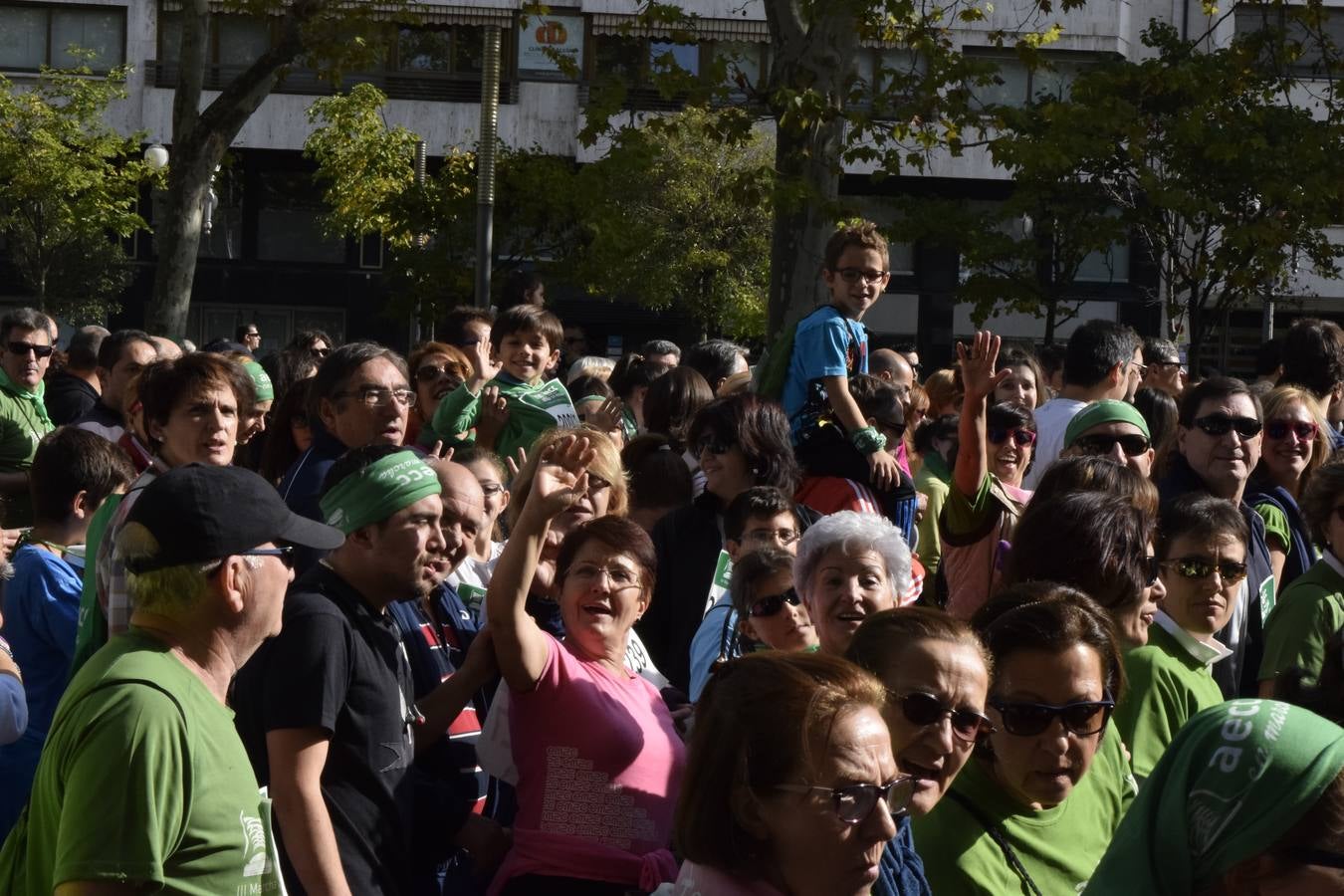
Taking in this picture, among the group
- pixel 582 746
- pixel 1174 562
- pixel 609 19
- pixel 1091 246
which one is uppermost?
pixel 609 19

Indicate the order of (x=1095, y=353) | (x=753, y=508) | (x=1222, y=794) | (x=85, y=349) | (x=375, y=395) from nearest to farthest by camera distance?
(x=1222, y=794) → (x=753, y=508) → (x=375, y=395) → (x=1095, y=353) → (x=85, y=349)

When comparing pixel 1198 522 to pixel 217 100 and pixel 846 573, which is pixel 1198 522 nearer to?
pixel 846 573

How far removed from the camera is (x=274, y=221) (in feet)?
135

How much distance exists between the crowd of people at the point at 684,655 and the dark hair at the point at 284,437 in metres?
0.02

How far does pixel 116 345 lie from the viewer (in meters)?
8.87

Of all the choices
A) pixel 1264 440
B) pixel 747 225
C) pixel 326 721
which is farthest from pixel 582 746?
pixel 747 225

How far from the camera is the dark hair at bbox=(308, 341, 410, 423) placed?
6297 mm

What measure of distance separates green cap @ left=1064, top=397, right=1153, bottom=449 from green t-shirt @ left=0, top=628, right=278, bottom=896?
14.6 feet

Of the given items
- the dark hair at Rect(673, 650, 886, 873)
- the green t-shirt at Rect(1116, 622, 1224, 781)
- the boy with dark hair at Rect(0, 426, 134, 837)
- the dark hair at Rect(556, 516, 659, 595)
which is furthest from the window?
the dark hair at Rect(673, 650, 886, 873)

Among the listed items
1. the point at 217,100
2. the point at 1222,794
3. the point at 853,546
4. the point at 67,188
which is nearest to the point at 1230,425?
the point at 853,546

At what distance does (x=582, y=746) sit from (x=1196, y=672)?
1.61 metres

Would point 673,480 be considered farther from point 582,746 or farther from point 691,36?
point 691,36

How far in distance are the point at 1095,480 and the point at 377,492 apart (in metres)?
2.26

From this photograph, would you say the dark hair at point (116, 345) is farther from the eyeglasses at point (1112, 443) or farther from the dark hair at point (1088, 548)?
the dark hair at point (1088, 548)
